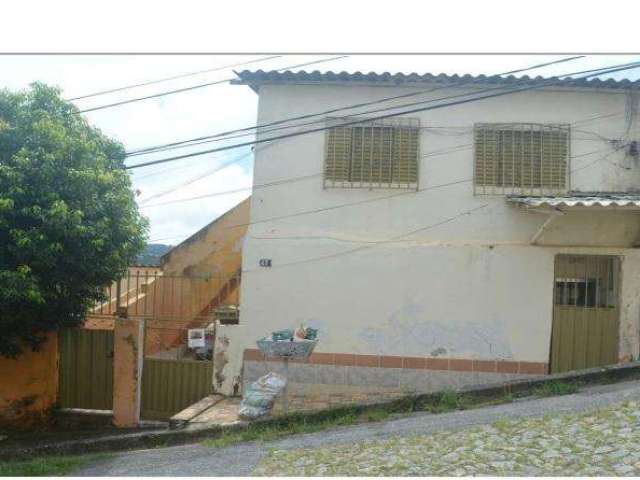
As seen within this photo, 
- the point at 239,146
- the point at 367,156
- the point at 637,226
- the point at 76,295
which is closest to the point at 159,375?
the point at 76,295

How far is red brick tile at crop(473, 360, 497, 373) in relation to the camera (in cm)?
874

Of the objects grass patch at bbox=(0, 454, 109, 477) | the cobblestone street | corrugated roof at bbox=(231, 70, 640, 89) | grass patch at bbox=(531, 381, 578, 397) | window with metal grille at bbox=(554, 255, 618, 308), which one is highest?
corrugated roof at bbox=(231, 70, 640, 89)

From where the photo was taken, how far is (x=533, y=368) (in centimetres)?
873

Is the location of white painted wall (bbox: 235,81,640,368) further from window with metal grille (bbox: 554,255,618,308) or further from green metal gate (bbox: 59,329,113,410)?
green metal gate (bbox: 59,329,113,410)

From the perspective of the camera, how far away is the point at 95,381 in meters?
9.43

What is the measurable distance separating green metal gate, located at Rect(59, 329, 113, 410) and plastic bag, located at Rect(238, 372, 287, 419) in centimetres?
299

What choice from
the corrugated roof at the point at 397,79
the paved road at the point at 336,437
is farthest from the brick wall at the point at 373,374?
the corrugated roof at the point at 397,79

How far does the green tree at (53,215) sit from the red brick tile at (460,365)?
471 centimetres

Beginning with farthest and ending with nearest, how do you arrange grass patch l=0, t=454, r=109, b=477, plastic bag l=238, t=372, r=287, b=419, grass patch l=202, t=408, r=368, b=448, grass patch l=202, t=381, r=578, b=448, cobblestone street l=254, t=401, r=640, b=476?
plastic bag l=238, t=372, r=287, b=419, grass patch l=202, t=381, r=578, b=448, grass patch l=202, t=408, r=368, b=448, grass patch l=0, t=454, r=109, b=477, cobblestone street l=254, t=401, r=640, b=476

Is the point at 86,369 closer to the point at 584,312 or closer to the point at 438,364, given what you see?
the point at 438,364

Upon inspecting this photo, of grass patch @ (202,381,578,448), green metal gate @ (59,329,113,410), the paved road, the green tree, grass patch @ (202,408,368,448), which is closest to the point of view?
the paved road

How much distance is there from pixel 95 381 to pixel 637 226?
27.1ft

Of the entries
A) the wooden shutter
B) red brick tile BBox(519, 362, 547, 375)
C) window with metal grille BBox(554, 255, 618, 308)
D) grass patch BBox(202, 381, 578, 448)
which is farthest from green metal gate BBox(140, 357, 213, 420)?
window with metal grille BBox(554, 255, 618, 308)

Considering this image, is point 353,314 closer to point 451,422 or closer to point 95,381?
point 451,422
